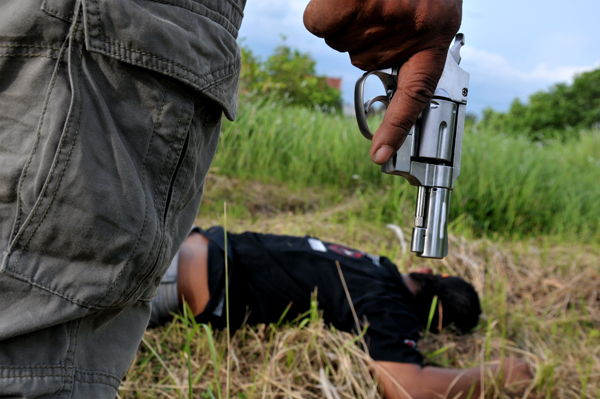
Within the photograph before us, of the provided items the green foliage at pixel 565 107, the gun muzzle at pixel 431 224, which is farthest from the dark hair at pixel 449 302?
the green foliage at pixel 565 107

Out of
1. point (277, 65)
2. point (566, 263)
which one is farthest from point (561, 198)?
point (277, 65)

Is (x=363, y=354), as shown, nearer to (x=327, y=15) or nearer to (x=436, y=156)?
(x=436, y=156)

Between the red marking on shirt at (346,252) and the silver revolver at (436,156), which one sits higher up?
the silver revolver at (436,156)

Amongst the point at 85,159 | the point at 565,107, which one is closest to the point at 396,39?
the point at 85,159

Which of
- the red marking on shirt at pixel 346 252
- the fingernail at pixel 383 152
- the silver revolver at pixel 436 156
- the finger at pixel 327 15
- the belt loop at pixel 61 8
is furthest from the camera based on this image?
the red marking on shirt at pixel 346 252

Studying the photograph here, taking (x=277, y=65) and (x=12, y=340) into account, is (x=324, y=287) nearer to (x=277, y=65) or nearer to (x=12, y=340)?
(x=12, y=340)

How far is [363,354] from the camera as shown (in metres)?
1.60

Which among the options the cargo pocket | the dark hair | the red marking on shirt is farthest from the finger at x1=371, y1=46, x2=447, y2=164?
the dark hair

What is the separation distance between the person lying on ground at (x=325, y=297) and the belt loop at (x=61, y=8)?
50.3 inches

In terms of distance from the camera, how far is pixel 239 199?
11.2ft

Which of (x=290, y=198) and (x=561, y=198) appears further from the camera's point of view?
(x=561, y=198)

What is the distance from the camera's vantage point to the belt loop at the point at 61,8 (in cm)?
55

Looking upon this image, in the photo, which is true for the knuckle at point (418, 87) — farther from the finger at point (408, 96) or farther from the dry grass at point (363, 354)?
the dry grass at point (363, 354)

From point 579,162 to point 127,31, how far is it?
6983 mm
